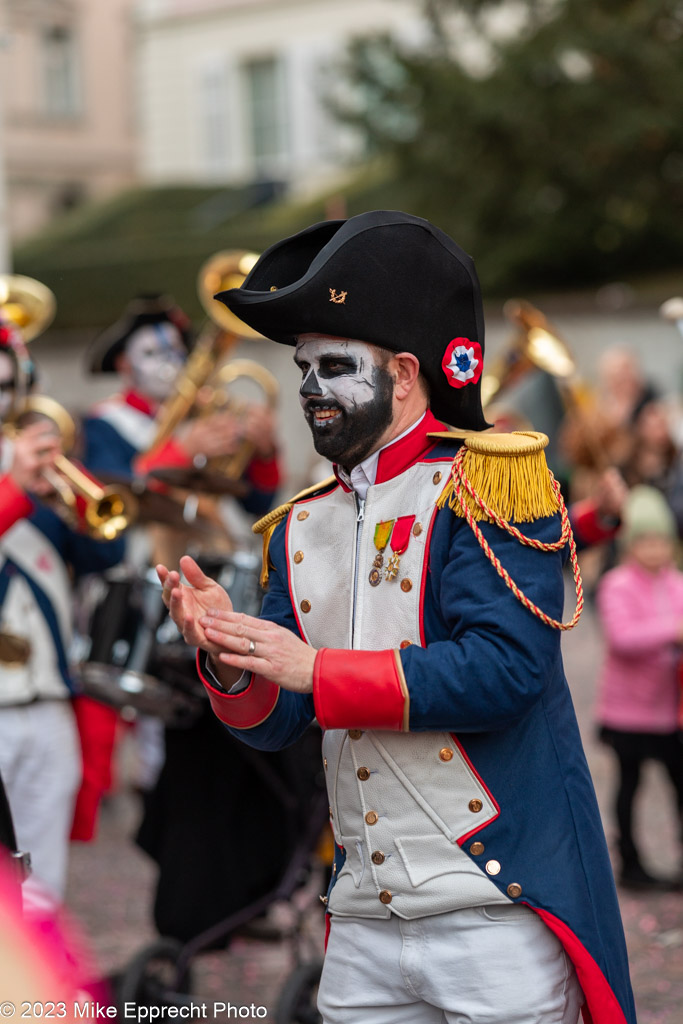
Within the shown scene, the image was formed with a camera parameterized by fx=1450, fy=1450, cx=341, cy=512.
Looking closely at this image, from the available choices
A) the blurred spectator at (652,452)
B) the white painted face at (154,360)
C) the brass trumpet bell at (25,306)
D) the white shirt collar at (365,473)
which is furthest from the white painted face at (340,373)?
the blurred spectator at (652,452)

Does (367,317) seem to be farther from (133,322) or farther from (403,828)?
(133,322)

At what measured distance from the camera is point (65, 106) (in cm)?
3073

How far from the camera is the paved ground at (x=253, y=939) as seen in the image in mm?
4520

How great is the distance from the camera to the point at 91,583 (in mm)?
4496

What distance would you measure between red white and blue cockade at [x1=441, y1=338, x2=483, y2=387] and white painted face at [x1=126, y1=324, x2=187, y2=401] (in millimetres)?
3201

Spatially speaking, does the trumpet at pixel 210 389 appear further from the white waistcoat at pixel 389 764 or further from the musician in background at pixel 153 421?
the white waistcoat at pixel 389 764

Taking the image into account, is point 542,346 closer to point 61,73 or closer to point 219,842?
point 219,842

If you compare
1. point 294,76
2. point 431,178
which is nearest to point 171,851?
point 431,178

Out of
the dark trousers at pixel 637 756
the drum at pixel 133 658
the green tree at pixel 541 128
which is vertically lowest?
the dark trousers at pixel 637 756

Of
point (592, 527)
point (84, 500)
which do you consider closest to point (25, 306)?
point (84, 500)

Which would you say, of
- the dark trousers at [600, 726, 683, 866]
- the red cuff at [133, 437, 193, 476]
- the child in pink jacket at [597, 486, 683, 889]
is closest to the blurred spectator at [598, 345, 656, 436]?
the child in pink jacket at [597, 486, 683, 889]

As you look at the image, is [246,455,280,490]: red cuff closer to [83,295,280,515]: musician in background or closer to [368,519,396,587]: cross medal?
[83,295,280,515]: musician in background

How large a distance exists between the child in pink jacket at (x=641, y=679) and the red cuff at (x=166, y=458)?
1.84 m

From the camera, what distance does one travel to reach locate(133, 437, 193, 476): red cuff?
495cm
